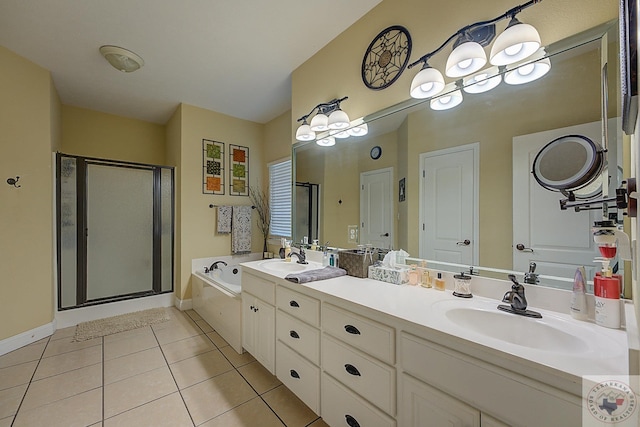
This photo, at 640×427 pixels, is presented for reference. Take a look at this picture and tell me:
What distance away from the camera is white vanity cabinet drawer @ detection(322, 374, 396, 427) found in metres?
1.12

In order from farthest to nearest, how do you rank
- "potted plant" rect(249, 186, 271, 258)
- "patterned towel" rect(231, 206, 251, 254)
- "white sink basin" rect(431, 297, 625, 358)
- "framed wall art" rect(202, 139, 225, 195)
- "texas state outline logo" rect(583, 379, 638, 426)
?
1. "potted plant" rect(249, 186, 271, 258)
2. "patterned towel" rect(231, 206, 251, 254)
3. "framed wall art" rect(202, 139, 225, 195)
4. "white sink basin" rect(431, 297, 625, 358)
5. "texas state outline logo" rect(583, 379, 638, 426)

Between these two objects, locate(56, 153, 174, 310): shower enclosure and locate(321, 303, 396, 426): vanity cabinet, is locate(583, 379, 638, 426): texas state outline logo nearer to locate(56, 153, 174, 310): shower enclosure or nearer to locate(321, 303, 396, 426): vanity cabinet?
locate(321, 303, 396, 426): vanity cabinet

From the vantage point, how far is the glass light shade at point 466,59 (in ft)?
4.04

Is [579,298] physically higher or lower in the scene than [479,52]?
lower

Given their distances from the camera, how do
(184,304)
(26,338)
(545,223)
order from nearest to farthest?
(545,223), (26,338), (184,304)

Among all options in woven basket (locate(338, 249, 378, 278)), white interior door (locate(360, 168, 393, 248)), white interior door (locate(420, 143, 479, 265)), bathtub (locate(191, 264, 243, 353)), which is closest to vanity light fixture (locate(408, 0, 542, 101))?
white interior door (locate(420, 143, 479, 265))

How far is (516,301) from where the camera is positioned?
107 cm

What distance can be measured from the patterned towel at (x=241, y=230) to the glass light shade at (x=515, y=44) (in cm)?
323

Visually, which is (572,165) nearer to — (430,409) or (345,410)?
(430,409)

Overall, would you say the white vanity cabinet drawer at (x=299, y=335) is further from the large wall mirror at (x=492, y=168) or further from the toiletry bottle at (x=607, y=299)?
the toiletry bottle at (x=607, y=299)

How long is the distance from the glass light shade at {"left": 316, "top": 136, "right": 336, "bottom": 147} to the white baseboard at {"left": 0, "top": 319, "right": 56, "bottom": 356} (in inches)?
128

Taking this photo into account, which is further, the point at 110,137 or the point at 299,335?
the point at 110,137

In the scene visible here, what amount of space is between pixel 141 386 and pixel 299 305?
1.38 m

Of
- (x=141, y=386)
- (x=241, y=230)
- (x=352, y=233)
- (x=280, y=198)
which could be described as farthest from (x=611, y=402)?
(x=241, y=230)
